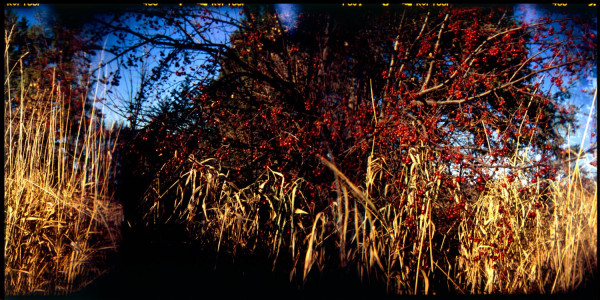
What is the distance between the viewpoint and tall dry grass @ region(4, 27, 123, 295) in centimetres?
142

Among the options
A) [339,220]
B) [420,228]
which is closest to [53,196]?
[339,220]

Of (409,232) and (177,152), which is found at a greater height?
(177,152)

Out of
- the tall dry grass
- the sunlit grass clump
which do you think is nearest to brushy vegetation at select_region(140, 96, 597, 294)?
the sunlit grass clump

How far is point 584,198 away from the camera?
54.4 inches

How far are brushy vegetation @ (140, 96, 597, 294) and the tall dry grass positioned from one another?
267mm

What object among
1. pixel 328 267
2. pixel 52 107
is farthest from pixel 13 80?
pixel 328 267

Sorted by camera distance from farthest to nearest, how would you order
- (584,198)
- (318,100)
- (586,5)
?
(318,100), (586,5), (584,198)

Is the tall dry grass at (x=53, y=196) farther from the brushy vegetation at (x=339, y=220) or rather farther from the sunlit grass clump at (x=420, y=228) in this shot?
the sunlit grass clump at (x=420, y=228)

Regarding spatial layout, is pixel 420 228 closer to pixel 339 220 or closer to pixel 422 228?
pixel 422 228

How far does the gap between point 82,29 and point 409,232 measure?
84.1 inches

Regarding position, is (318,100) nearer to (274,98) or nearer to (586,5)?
(274,98)

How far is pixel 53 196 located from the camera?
1462mm

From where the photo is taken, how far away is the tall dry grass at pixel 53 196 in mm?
1422

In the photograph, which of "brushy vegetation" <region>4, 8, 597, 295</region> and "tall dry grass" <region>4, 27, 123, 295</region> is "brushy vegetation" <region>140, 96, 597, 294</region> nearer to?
"brushy vegetation" <region>4, 8, 597, 295</region>
